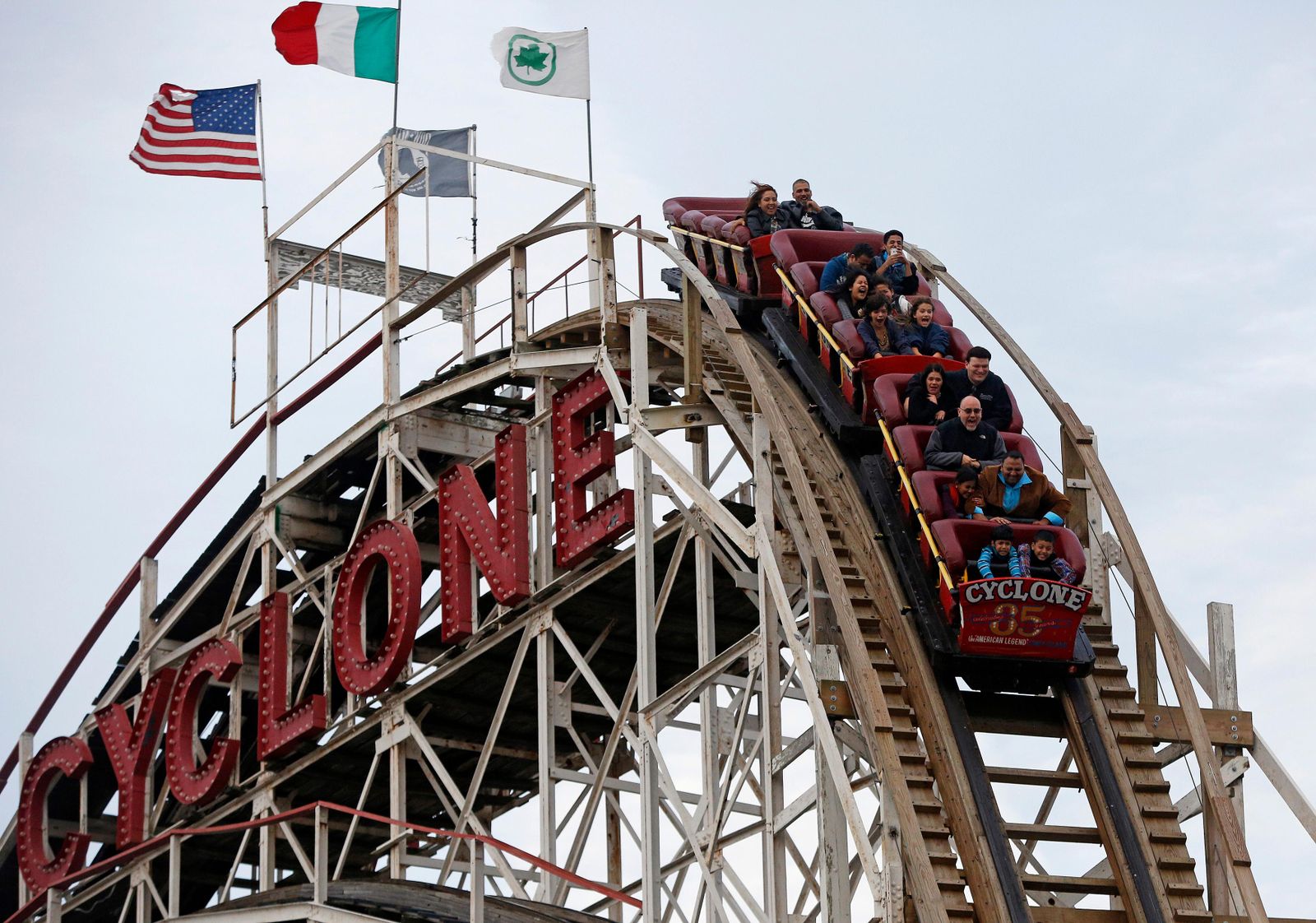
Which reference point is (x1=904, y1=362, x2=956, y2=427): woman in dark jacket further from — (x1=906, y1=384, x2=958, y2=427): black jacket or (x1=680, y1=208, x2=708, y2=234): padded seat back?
(x1=680, y1=208, x2=708, y2=234): padded seat back

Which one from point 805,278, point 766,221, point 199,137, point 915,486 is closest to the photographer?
point 915,486

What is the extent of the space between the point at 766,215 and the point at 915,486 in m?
5.41

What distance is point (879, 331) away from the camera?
16.7 metres

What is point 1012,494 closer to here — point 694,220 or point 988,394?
point 988,394

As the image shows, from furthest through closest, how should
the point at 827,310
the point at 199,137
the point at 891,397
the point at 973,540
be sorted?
1. the point at 199,137
2. the point at 827,310
3. the point at 891,397
4. the point at 973,540

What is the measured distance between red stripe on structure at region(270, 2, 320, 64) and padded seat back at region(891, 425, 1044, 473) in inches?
438

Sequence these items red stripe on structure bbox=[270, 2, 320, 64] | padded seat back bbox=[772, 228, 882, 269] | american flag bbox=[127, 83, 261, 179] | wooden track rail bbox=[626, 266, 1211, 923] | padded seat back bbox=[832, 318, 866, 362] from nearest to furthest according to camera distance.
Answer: wooden track rail bbox=[626, 266, 1211, 923] → padded seat back bbox=[832, 318, 866, 362] → padded seat back bbox=[772, 228, 882, 269] → red stripe on structure bbox=[270, 2, 320, 64] → american flag bbox=[127, 83, 261, 179]

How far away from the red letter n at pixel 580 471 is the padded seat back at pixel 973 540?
175 inches

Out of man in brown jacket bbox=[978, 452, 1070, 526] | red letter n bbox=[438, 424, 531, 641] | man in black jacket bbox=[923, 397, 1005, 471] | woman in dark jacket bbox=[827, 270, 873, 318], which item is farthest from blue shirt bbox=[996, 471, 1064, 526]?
red letter n bbox=[438, 424, 531, 641]

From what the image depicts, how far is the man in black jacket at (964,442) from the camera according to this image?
49.0 feet

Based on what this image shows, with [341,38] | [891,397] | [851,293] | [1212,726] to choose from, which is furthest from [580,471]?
[341,38]

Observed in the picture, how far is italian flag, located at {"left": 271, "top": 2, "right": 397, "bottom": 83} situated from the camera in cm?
2419

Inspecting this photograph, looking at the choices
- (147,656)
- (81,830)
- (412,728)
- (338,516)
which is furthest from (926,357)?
(81,830)

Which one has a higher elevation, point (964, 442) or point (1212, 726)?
point (964, 442)
